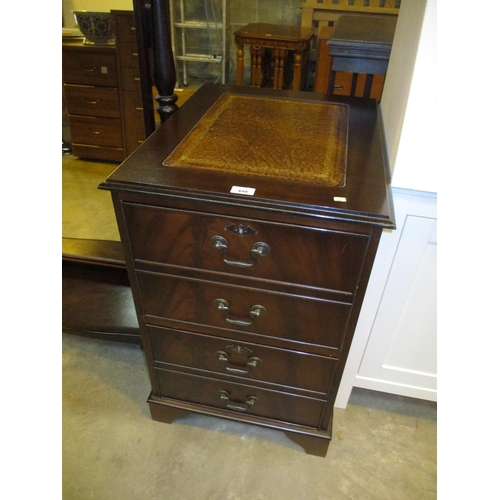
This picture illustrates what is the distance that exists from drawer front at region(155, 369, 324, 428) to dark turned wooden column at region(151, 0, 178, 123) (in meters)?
0.76

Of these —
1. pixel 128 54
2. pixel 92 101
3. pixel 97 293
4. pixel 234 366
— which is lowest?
pixel 97 293

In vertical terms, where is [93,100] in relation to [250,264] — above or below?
below

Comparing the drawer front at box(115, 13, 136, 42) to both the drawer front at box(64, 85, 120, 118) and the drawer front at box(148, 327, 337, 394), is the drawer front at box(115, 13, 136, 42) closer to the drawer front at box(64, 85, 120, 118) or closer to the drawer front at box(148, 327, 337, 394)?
the drawer front at box(64, 85, 120, 118)

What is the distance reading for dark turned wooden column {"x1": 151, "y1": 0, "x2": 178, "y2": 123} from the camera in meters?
0.97

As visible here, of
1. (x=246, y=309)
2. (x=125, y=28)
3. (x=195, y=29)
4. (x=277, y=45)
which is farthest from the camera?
(x=195, y=29)

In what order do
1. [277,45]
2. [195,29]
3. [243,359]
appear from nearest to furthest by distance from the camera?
[243,359], [277,45], [195,29]

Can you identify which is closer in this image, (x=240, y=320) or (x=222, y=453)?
(x=240, y=320)

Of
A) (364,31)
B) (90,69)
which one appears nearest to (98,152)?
(90,69)

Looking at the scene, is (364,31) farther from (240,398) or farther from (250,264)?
(240,398)

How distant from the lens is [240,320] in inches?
35.3

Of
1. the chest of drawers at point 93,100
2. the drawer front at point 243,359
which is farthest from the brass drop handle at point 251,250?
the chest of drawers at point 93,100

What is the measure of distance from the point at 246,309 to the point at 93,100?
6.51 feet
